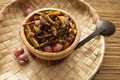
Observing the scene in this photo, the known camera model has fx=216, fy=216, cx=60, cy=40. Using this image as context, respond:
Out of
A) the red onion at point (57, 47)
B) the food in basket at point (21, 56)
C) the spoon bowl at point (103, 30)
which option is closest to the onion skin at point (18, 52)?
the food in basket at point (21, 56)

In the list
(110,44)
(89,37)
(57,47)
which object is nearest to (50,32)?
(57,47)

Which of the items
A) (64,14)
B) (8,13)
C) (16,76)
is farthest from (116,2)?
(16,76)

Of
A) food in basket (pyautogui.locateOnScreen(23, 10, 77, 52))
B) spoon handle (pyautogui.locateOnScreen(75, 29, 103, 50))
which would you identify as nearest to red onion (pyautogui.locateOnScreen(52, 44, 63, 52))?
food in basket (pyautogui.locateOnScreen(23, 10, 77, 52))

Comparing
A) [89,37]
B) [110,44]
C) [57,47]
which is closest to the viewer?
[57,47]

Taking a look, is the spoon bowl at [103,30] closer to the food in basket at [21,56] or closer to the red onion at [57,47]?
the red onion at [57,47]

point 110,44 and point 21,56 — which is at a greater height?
point 21,56

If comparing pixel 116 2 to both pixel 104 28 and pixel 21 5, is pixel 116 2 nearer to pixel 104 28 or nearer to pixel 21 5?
pixel 104 28

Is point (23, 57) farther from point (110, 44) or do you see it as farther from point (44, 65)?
point (110, 44)
